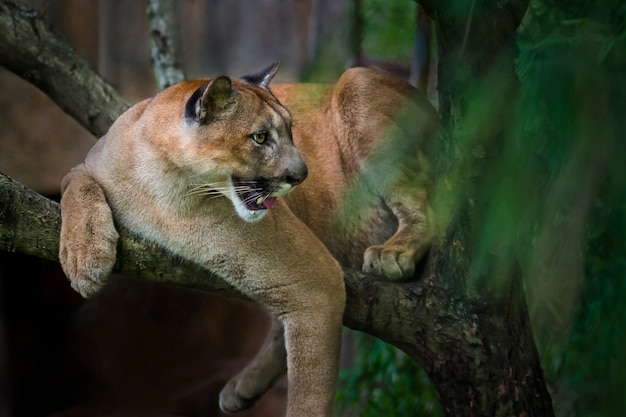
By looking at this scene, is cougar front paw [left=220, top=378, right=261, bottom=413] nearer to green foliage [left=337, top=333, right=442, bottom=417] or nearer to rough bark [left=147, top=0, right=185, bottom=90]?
green foliage [left=337, top=333, right=442, bottom=417]

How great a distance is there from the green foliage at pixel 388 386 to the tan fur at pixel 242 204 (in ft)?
3.11

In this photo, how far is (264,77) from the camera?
292cm

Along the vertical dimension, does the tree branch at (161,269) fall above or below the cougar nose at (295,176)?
below

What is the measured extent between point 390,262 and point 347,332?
2973 mm

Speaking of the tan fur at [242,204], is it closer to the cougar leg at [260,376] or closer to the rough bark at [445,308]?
the rough bark at [445,308]

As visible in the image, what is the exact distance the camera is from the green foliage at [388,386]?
3.73 meters

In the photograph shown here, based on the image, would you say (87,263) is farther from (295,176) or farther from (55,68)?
(55,68)

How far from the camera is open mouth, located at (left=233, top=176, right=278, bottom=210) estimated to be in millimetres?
2541

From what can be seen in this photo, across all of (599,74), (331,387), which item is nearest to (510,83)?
(599,74)

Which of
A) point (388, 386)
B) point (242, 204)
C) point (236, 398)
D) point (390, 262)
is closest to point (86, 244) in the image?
point (242, 204)

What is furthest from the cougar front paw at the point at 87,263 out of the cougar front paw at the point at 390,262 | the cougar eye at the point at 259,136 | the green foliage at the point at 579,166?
the green foliage at the point at 579,166

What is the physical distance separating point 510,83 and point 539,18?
1.10 m

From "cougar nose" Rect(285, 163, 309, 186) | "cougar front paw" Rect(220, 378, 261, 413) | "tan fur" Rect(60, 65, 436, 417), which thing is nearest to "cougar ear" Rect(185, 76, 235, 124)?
"tan fur" Rect(60, 65, 436, 417)

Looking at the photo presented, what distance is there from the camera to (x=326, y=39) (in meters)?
1.29
